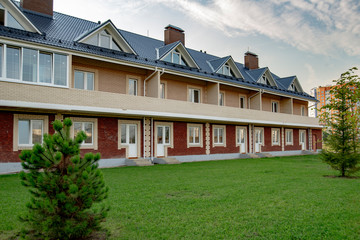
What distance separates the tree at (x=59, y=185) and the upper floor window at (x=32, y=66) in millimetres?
9386

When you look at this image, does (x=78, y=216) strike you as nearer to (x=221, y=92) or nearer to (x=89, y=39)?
(x=89, y=39)

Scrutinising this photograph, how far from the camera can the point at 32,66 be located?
38.1ft

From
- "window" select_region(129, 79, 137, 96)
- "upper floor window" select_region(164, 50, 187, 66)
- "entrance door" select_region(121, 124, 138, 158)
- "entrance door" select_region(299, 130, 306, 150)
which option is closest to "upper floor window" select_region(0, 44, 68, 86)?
"entrance door" select_region(121, 124, 138, 158)

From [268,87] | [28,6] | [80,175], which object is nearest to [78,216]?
[80,175]

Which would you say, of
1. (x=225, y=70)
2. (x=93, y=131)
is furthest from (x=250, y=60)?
(x=93, y=131)

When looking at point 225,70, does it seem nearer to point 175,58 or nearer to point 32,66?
point 175,58

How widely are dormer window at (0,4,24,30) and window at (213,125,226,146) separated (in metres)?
13.3

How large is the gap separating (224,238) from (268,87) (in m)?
22.0

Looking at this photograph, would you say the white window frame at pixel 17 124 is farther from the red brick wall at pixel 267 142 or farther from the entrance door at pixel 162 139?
the red brick wall at pixel 267 142

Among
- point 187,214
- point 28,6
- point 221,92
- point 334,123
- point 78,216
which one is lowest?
point 187,214

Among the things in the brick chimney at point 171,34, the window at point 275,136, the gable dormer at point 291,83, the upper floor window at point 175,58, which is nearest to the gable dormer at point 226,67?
the upper floor window at point 175,58

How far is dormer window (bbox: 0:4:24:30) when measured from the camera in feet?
39.6

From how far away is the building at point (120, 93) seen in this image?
11664mm

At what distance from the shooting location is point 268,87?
2408 centimetres
